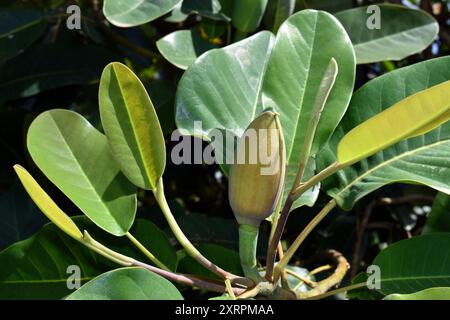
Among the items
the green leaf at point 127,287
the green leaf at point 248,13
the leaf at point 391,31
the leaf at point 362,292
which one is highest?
the green leaf at point 248,13

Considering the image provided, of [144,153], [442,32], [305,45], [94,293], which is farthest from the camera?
[442,32]

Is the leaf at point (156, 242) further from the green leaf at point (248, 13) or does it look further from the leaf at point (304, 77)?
the green leaf at point (248, 13)

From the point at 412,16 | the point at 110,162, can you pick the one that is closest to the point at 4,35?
the point at 110,162

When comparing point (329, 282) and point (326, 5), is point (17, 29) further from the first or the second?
point (329, 282)

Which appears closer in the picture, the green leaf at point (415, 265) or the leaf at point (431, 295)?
the leaf at point (431, 295)

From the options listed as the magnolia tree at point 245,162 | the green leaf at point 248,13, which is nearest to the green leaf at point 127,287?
the magnolia tree at point 245,162

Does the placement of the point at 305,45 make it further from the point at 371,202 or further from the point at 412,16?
the point at 371,202

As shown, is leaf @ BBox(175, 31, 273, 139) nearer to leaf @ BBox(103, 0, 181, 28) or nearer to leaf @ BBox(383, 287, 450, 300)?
leaf @ BBox(103, 0, 181, 28)

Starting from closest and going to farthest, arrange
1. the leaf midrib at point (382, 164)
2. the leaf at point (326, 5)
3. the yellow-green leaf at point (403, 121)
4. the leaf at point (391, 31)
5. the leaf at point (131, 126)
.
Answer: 1. the yellow-green leaf at point (403, 121)
2. the leaf at point (131, 126)
3. the leaf midrib at point (382, 164)
4. the leaf at point (391, 31)
5. the leaf at point (326, 5)
